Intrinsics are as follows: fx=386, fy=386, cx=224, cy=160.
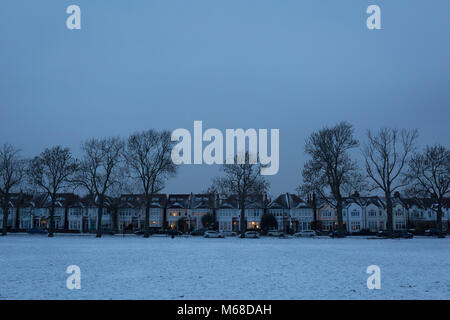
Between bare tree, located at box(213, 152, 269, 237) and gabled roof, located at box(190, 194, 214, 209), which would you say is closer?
bare tree, located at box(213, 152, 269, 237)

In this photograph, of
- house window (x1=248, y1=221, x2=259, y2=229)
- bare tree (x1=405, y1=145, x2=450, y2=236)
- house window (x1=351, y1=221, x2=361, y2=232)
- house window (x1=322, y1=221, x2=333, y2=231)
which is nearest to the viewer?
bare tree (x1=405, y1=145, x2=450, y2=236)

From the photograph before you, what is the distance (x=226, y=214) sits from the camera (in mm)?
101938

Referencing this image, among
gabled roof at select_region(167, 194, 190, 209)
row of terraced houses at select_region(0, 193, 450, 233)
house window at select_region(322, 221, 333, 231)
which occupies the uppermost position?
gabled roof at select_region(167, 194, 190, 209)

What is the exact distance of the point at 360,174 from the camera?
2202 inches

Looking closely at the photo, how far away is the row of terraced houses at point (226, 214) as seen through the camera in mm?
99062

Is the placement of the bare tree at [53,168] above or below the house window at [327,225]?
above

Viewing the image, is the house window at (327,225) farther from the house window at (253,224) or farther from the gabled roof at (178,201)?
the gabled roof at (178,201)

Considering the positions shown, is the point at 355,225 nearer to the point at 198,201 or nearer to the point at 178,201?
the point at 198,201

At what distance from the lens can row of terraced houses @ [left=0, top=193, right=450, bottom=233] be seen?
99062 millimetres

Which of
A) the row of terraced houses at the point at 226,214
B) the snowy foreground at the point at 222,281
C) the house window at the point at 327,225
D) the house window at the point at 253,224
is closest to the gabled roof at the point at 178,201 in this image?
the row of terraced houses at the point at 226,214

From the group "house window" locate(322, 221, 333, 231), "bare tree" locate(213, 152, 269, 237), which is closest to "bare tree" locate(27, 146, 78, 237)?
"bare tree" locate(213, 152, 269, 237)

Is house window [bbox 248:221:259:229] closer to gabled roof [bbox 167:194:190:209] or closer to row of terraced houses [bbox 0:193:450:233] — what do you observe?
row of terraced houses [bbox 0:193:450:233]

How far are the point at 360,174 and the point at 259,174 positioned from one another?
15942 mm

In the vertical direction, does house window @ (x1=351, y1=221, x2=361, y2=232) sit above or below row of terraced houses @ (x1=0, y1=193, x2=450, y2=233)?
below
